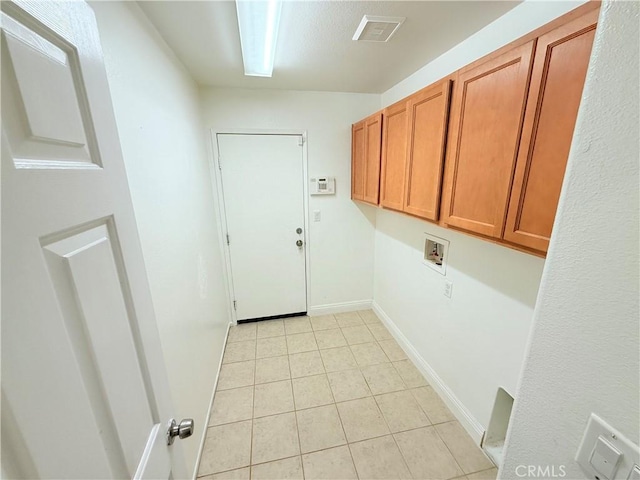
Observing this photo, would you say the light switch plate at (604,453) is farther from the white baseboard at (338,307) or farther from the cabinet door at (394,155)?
the white baseboard at (338,307)

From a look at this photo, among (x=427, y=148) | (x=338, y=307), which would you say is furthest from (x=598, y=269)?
(x=338, y=307)

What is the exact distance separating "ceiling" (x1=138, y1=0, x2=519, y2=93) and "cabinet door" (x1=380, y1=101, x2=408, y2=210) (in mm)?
366

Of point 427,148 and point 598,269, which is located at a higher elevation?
point 427,148

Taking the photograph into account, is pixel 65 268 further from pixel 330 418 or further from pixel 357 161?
pixel 357 161

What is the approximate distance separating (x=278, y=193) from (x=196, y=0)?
1.63m

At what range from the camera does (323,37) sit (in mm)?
1527

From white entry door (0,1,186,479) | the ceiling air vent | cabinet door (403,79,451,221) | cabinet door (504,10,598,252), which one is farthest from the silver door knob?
the ceiling air vent

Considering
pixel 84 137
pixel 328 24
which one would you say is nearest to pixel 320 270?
pixel 328 24

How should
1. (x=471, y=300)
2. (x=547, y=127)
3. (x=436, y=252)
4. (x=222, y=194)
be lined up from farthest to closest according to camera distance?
(x=222, y=194)
(x=436, y=252)
(x=471, y=300)
(x=547, y=127)

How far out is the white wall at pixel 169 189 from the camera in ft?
3.28

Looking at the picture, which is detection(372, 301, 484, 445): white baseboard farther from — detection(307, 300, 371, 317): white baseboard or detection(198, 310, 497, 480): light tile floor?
detection(307, 300, 371, 317): white baseboard

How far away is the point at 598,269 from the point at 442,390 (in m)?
1.87

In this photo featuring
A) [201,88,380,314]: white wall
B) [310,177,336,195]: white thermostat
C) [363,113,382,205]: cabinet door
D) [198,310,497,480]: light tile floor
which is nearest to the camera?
[198,310,497,480]: light tile floor

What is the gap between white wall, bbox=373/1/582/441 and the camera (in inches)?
51.2
